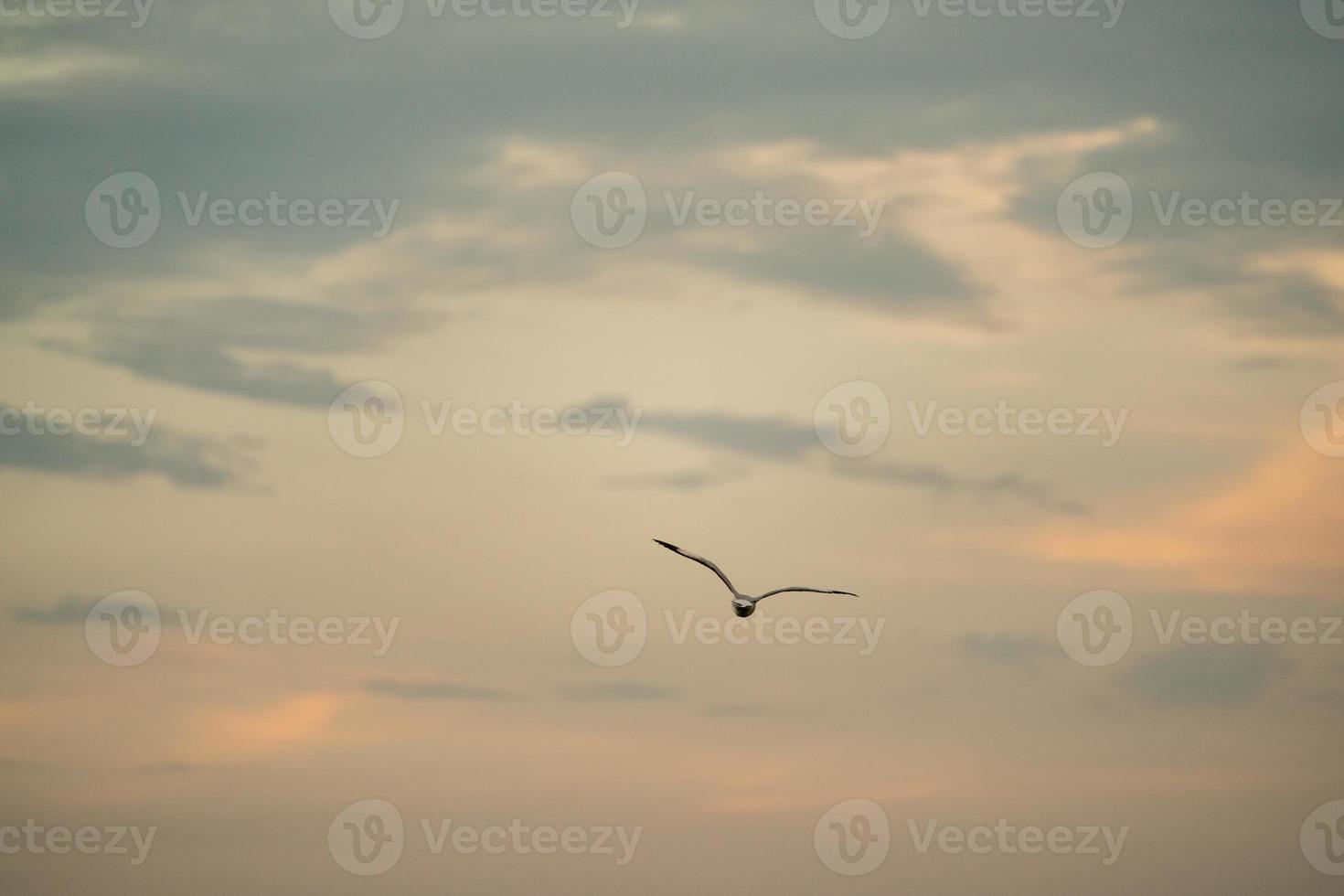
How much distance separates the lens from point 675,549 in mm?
84062

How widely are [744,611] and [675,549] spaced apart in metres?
6.31

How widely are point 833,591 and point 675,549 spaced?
10516 millimetres

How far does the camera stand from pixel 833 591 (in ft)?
288

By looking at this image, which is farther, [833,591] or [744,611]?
[833,591]

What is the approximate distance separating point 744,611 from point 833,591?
9688 mm
